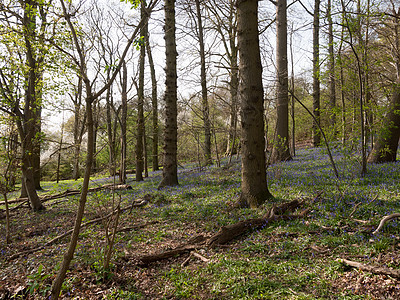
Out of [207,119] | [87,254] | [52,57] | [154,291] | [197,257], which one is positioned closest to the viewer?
[154,291]

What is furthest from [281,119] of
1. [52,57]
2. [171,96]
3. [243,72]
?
[52,57]

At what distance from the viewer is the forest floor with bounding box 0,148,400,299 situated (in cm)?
317

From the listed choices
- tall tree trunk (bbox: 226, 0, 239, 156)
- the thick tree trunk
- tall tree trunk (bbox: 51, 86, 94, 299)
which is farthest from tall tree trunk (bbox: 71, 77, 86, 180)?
the thick tree trunk

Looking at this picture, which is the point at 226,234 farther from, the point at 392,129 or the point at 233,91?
the point at 233,91

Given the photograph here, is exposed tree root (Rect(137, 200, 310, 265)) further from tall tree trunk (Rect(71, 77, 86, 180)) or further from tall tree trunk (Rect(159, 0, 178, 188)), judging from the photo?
tall tree trunk (Rect(159, 0, 178, 188))

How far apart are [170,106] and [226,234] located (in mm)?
6962

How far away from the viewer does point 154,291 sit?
12.0ft

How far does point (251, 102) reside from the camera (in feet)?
20.3

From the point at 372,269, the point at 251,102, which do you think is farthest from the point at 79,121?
the point at 372,269

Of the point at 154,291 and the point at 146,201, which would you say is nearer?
the point at 154,291

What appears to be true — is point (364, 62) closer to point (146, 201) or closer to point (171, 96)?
point (171, 96)

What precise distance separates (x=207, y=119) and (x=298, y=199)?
7484 mm

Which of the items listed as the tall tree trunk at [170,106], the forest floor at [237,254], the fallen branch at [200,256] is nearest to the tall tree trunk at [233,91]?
the tall tree trunk at [170,106]

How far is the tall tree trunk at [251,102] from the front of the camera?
244 inches
